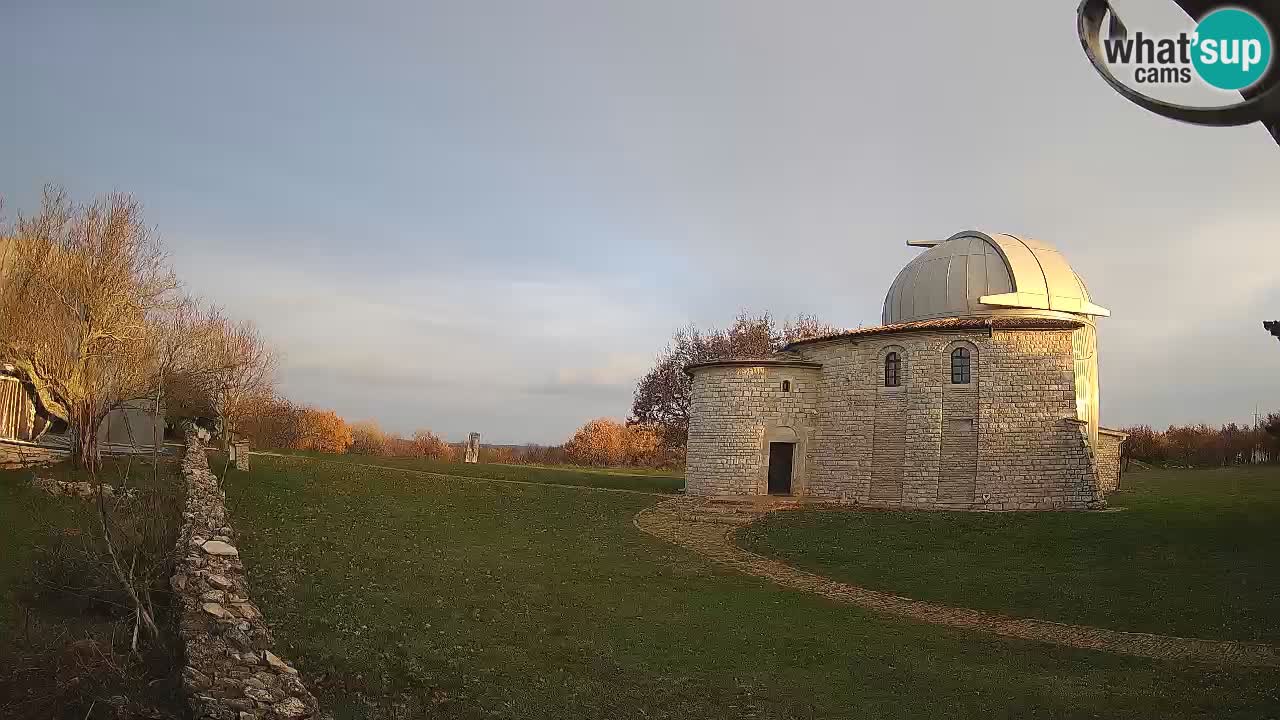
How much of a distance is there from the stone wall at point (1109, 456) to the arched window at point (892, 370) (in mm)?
9562

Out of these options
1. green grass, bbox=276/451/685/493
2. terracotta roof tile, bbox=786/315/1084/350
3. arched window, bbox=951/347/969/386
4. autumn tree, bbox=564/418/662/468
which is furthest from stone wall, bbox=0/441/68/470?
autumn tree, bbox=564/418/662/468

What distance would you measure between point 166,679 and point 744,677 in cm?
582

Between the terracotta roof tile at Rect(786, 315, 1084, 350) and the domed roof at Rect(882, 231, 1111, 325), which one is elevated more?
the domed roof at Rect(882, 231, 1111, 325)

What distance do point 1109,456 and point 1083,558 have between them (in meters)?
17.7

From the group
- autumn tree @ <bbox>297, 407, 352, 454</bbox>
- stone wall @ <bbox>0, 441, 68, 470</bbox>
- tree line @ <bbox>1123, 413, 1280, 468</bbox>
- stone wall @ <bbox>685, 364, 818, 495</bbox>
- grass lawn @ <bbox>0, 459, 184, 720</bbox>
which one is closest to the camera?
grass lawn @ <bbox>0, 459, 184, 720</bbox>

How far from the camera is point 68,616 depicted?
9070 millimetres

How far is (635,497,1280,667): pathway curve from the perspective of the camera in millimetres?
10477

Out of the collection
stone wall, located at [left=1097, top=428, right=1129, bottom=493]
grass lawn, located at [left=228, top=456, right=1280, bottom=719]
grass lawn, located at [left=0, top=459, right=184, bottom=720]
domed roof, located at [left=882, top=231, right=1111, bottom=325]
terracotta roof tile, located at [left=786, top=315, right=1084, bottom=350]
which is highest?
domed roof, located at [left=882, top=231, right=1111, bottom=325]

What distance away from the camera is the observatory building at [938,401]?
76.5 feet

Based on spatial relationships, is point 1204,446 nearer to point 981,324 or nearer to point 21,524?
point 981,324

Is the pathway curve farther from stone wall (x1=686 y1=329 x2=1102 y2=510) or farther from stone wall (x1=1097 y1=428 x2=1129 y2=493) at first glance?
stone wall (x1=1097 y1=428 x2=1129 y2=493)

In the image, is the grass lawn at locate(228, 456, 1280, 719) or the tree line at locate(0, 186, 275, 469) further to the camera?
the tree line at locate(0, 186, 275, 469)

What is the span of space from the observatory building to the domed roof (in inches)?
1.8

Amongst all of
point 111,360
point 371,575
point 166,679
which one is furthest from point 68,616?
point 111,360
